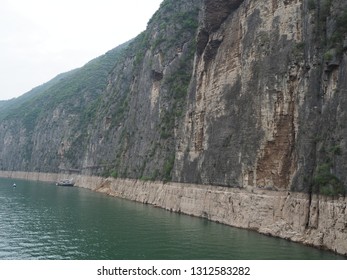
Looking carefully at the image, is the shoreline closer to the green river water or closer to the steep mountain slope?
the green river water

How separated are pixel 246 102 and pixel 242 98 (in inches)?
41.9

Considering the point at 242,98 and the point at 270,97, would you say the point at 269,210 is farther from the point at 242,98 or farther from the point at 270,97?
the point at 242,98

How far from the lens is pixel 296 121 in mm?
32188

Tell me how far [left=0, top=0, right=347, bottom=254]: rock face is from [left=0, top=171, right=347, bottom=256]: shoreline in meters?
0.21

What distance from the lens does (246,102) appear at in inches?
1538

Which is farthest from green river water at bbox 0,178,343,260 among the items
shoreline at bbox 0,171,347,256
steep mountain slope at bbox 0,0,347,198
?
steep mountain slope at bbox 0,0,347,198

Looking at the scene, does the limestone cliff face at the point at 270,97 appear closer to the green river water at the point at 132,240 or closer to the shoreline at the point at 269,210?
the shoreline at the point at 269,210

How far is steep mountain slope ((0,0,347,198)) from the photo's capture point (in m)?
29.3

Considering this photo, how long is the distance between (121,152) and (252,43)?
5207 centimetres

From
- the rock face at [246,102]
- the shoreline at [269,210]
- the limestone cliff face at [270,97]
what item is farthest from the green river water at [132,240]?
the limestone cliff face at [270,97]

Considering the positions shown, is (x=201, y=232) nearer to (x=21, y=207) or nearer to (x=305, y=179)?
(x=305, y=179)

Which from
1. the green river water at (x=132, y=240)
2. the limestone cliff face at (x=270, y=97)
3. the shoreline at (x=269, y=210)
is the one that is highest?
the limestone cliff face at (x=270, y=97)

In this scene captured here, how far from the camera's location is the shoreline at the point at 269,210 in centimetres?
2578

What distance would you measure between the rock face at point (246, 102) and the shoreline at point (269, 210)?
207mm
